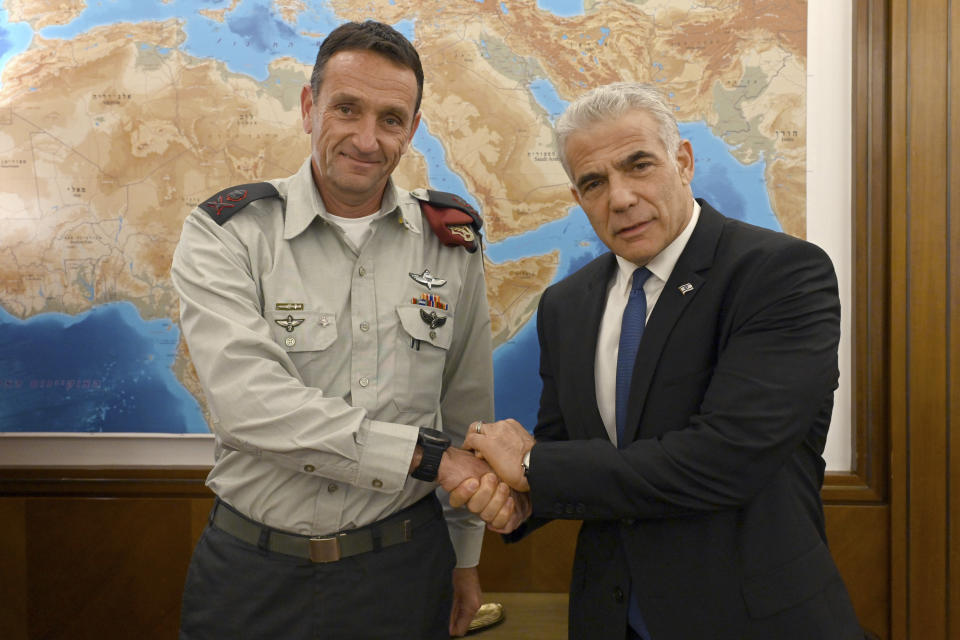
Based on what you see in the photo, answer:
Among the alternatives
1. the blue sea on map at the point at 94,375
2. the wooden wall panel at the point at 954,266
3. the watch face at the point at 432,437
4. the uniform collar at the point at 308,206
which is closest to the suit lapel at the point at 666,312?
the watch face at the point at 432,437

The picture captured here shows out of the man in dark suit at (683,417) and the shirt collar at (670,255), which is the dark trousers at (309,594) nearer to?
the man in dark suit at (683,417)

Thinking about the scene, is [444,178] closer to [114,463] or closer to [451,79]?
[451,79]

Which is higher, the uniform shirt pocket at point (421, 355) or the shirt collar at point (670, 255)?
the shirt collar at point (670, 255)

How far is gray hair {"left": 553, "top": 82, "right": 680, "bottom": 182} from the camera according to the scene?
4.33 ft

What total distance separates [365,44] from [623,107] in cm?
60

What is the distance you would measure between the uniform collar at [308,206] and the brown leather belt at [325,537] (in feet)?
2.12

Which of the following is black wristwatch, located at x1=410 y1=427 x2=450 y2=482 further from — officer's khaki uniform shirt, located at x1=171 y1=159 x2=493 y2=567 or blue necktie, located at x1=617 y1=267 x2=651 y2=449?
blue necktie, located at x1=617 y1=267 x2=651 y2=449

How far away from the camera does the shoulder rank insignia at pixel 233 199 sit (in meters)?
1.45

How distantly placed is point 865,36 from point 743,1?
427mm

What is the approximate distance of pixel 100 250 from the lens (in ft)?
7.47

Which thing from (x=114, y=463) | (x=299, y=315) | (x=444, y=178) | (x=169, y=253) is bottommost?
(x=114, y=463)

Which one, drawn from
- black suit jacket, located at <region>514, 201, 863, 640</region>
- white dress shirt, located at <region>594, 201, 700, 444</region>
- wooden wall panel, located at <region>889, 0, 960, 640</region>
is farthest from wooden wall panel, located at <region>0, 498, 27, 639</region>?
wooden wall panel, located at <region>889, 0, 960, 640</region>

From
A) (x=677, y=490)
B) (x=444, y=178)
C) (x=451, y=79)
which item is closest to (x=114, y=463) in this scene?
(x=444, y=178)

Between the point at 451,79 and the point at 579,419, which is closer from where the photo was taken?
the point at 579,419
